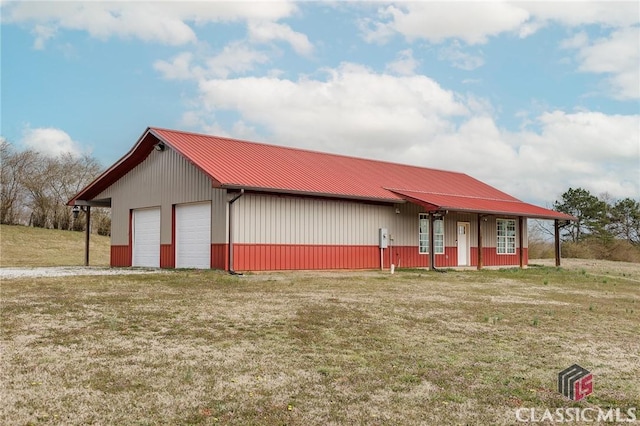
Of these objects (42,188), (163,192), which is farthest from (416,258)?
(42,188)

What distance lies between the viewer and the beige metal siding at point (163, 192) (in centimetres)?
1788

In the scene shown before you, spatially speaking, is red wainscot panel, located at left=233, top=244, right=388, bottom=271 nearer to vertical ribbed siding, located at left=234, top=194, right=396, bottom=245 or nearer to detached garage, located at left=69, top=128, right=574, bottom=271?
detached garage, located at left=69, top=128, right=574, bottom=271

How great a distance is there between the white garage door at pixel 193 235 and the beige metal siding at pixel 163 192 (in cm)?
34

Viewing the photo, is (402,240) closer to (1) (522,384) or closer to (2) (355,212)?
(2) (355,212)

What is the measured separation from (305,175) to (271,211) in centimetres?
263

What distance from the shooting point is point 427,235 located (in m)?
23.2

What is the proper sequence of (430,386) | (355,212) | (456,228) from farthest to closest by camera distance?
1. (456,228)
2. (355,212)
3. (430,386)

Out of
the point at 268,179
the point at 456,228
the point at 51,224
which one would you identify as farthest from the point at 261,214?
the point at 51,224

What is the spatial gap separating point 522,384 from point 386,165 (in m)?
22.5

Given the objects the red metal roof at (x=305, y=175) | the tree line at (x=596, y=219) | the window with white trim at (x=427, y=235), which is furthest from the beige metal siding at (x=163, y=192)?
the tree line at (x=596, y=219)

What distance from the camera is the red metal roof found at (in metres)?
18.1

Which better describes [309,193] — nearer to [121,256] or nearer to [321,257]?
[321,257]

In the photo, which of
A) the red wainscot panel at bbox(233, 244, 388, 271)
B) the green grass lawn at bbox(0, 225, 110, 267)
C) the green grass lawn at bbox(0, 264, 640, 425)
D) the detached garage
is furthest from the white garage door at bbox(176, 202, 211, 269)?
the green grass lawn at bbox(0, 225, 110, 267)

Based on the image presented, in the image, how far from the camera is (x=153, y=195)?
20734mm
